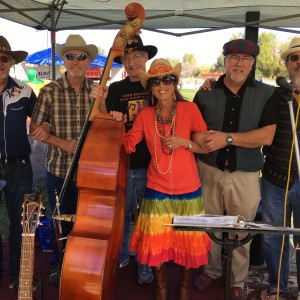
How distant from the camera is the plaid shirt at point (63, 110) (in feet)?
9.20

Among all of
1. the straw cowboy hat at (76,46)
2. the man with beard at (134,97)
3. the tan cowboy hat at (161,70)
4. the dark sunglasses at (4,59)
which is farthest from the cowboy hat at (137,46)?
the dark sunglasses at (4,59)

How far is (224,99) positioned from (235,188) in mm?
658

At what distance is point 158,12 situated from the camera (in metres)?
5.70

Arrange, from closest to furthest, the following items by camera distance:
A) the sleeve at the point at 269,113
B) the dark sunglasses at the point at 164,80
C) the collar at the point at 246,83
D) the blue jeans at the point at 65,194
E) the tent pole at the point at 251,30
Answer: the dark sunglasses at the point at 164,80, the sleeve at the point at 269,113, the collar at the point at 246,83, the blue jeans at the point at 65,194, the tent pole at the point at 251,30

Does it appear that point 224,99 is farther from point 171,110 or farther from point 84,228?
point 84,228

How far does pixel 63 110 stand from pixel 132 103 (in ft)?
1.77

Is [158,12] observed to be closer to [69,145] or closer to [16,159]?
[69,145]

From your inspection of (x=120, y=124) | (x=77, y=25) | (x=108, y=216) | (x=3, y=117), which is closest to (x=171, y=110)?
(x=120, y=124)

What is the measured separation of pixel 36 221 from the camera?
209 centimetres

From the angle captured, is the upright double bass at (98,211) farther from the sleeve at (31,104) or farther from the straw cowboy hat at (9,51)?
the straw cowboy hat at (9,51)

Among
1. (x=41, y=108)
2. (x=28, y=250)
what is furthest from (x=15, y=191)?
(x=28, y=250)

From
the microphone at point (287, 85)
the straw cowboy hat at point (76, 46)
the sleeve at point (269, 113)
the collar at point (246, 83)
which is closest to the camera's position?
the microphone at point (287, 85)

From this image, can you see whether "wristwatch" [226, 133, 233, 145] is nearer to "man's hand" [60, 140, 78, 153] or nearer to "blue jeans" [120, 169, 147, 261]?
"blue jeans" [120, 169, 147, 261]

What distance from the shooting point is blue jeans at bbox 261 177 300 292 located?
8.29ft
